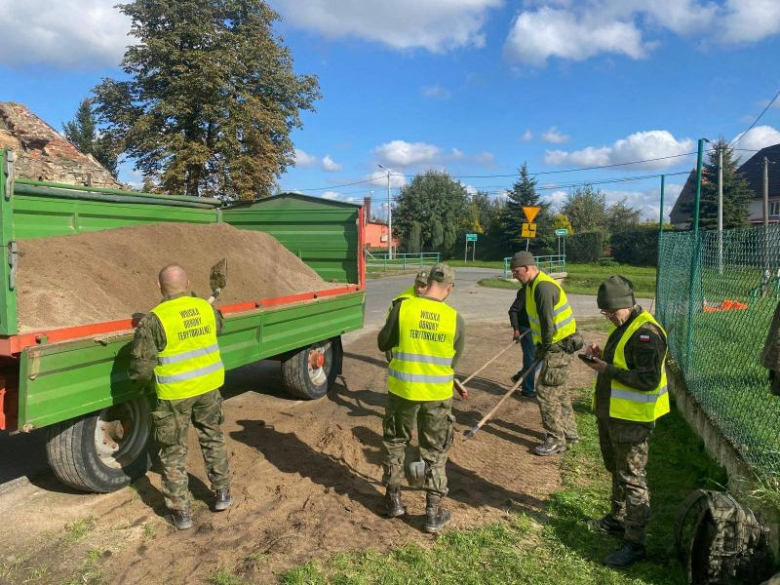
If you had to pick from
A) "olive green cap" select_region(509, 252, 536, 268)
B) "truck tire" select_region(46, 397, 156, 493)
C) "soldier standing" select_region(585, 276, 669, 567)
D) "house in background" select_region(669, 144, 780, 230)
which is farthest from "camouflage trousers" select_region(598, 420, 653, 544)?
"house in background" select_region(669, 144, 780, 230)

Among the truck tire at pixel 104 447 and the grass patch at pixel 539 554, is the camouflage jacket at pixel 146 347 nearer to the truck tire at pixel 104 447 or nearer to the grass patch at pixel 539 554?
the truck tire at pixel 104 447

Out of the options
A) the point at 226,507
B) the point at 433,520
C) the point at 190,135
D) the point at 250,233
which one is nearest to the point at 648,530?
the point at 433,520

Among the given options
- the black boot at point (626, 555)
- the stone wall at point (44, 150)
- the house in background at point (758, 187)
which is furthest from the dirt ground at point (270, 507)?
the house in background at point (758, 187)

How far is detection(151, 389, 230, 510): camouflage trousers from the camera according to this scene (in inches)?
145

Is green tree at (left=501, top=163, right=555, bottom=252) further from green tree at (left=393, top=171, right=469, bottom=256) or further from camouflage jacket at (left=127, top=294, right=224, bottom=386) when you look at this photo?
camouflage jacket at (left=127, top=294, right=224, bottom=386)

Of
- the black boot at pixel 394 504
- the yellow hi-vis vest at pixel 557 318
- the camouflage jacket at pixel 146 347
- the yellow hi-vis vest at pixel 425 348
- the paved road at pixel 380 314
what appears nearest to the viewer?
the camouflage jacket at pixel 146 347

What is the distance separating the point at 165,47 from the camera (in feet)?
63.0

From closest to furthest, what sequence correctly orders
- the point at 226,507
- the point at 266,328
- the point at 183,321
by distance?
1. the point at 183,321
2. the point at 226,507
3. the point at 266,328

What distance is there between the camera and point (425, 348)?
143 inches

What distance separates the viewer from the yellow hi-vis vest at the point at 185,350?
3609mm

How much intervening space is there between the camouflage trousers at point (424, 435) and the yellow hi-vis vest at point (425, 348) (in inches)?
4.0

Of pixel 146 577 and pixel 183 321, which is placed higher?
pixel 183 321

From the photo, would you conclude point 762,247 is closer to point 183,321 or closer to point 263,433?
point 183,321

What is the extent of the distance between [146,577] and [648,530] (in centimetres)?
296
